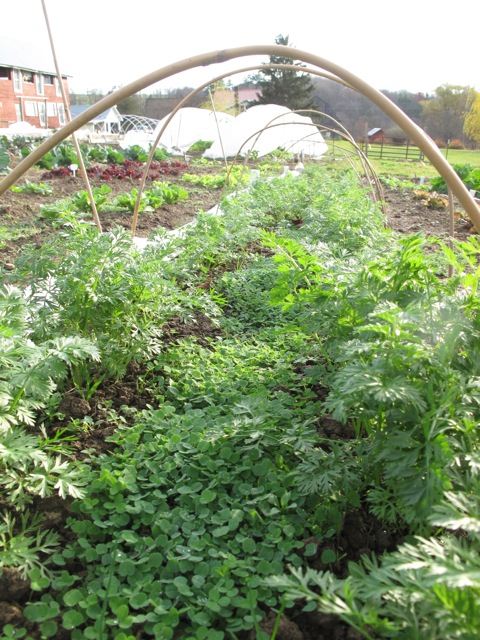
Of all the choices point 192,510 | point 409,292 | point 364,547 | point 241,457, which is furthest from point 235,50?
point 364,547

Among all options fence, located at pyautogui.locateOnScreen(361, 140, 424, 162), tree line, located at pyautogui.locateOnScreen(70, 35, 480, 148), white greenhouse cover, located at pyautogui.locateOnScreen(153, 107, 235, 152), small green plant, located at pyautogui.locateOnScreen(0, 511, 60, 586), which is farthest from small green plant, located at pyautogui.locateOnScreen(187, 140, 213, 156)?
small green plant, located at pyautogui.locateOnScreen(0, 511, 60, 586)

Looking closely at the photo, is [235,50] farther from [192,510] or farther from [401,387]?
[192,510]

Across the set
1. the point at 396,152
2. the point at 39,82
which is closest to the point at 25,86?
the point at 39,82

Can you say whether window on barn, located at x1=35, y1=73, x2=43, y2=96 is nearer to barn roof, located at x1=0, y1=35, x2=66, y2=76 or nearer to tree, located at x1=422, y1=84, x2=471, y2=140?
barn roof, located at x1=0, y1=35, x2=66, y2=76

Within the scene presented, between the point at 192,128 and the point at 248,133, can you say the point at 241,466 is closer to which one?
the point at 248,133

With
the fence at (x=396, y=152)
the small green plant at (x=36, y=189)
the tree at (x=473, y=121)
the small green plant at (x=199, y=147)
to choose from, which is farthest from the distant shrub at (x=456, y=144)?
the small green plant at (x=36, y=189)

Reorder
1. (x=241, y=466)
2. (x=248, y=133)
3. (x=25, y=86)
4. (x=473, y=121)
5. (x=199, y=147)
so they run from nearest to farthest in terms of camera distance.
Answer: (x=241, y=466) → (x=248, y=133) → (x=473, y=121) → (x=199, y=147) → (x=25, y=86)

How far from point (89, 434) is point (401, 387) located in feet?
4.75

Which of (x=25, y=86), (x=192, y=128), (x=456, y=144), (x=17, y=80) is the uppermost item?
(x=17, y=80)

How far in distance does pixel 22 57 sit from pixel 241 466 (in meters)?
46.4

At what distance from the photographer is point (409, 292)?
Answer: 5.86ft

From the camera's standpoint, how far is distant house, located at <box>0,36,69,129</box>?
120 feet

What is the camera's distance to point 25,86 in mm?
39000

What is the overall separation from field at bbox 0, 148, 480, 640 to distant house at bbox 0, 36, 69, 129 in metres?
37.8
